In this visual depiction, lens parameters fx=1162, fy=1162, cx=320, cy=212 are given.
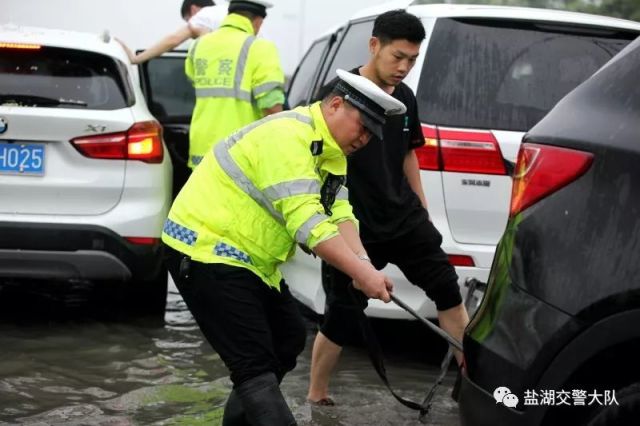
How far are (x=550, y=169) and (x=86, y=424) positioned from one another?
7.70 ft

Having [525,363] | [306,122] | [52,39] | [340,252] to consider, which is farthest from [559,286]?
[52,39]

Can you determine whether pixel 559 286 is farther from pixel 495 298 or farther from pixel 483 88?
pixel 483 88

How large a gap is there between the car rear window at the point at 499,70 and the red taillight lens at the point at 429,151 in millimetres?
60

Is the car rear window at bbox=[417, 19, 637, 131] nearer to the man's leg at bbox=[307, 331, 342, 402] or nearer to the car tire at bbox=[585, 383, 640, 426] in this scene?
the man's leg at bbox=[307, 331, 342, 402]

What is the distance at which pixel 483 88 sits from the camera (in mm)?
5086

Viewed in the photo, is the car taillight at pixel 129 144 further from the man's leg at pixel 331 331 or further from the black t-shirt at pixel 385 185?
the black t-shirt at pixel 385 185

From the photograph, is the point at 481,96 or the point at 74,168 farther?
the point at 74,168

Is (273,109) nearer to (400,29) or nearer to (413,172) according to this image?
(413,172)

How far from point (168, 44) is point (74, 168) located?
1.70 m

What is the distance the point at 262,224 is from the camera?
352 centimetres

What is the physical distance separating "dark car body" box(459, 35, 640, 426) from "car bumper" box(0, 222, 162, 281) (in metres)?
2.95

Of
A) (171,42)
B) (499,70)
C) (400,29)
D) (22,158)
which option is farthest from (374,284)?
(171,42)

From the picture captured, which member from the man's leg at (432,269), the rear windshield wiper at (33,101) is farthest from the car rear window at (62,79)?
the man's leg at (432,269)

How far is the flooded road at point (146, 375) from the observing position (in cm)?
475
